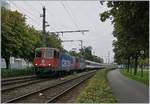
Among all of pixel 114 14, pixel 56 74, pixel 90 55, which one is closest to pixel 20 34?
pixel 56 74

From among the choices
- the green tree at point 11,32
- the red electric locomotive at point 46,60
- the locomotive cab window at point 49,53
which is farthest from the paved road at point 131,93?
the green tree at point 11,32

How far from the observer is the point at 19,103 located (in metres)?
16.8

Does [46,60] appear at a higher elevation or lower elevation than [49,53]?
lower

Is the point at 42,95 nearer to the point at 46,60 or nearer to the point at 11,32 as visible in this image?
the point at 46,60

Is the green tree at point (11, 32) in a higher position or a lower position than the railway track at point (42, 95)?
higher

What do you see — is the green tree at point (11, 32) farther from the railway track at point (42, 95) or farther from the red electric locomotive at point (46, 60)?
the railway track at point (42, 95)

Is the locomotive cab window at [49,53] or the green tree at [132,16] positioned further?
the locomotive cab window at [49,53]

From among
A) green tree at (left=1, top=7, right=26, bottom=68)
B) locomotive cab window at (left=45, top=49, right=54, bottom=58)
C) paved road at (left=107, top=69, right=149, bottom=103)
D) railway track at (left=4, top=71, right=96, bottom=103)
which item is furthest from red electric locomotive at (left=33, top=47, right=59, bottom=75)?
railway track at (left=4, top=71, right=96, bottom=103)

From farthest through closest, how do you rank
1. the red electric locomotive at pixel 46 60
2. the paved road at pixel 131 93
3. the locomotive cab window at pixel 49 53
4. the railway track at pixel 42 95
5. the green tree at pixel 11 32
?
the green tree at pixel 11 32, the locomotive cab window at pixel 49 53, the red electric locomotive at pixel 46 60, the railway track at pixel 42 95, the paved road at pixel 131 93

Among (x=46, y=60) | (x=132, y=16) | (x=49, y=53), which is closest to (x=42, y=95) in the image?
(x=132, y=16)

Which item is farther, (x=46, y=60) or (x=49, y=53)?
(x=49, y=53)

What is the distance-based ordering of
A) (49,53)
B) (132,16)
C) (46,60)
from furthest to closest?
1. (49,53)
2. (46,60)
3. (132,16)

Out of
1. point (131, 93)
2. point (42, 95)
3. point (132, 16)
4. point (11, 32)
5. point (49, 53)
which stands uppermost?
point (11, 32)

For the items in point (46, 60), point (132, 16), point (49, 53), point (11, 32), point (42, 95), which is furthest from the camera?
point (11, 32)
